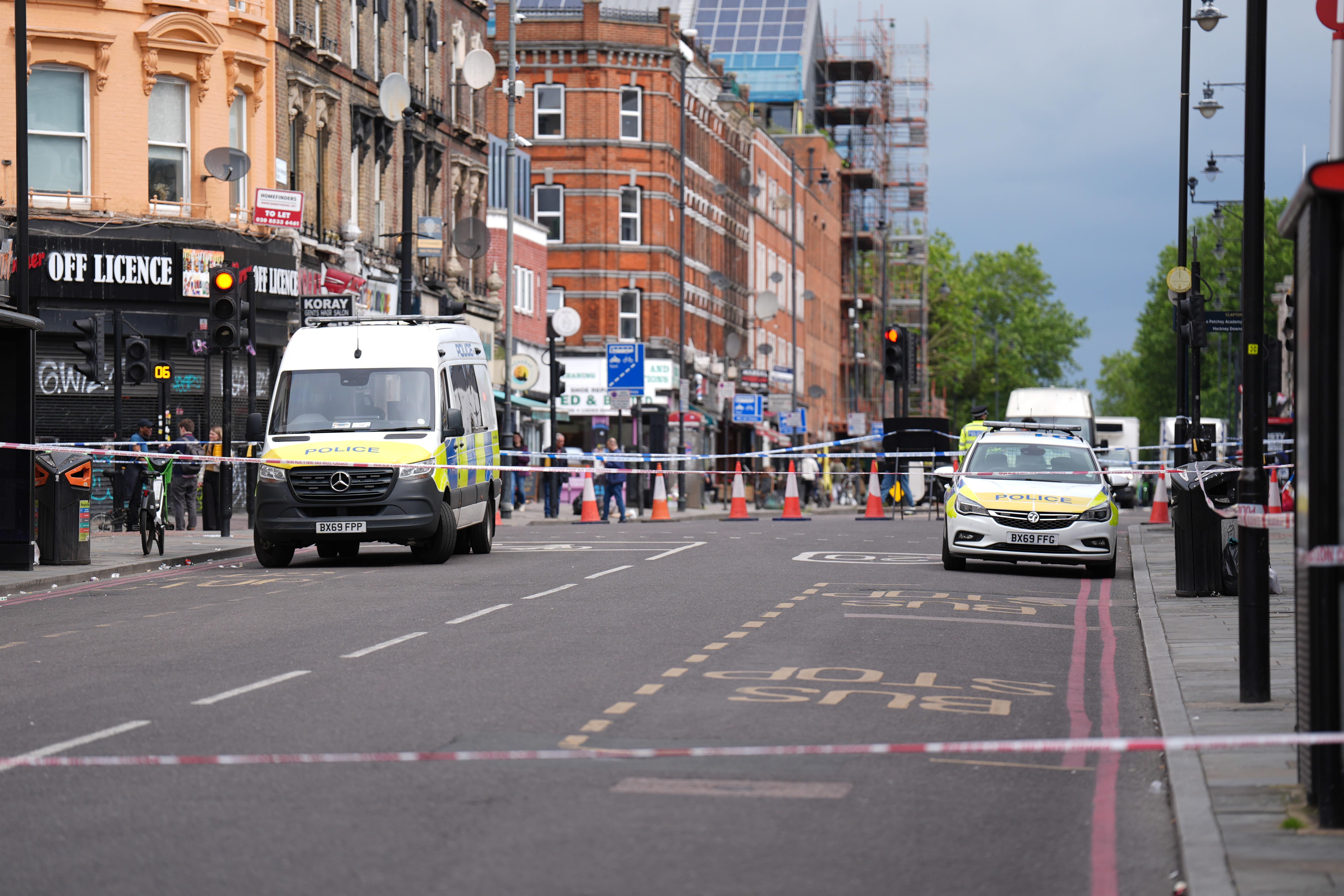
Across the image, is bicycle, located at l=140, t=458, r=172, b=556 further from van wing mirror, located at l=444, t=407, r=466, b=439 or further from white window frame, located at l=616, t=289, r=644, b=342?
white window frame, located at l=616, t=289, r=644, b=342

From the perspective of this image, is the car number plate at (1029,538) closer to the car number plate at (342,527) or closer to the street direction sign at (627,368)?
the car number plate at (342,527)

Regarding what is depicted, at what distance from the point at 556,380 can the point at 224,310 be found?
18249 mm

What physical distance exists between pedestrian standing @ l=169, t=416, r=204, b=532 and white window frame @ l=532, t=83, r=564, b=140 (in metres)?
41.7

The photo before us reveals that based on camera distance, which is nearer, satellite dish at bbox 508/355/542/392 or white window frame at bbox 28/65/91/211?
white window frame at bbox 28/65/91/211

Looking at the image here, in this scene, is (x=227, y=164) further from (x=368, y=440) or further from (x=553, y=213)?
(x=553, y=213)

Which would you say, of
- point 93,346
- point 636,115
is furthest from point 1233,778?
point 636,115

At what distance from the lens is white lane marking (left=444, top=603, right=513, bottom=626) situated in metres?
15.2

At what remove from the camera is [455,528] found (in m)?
23.1

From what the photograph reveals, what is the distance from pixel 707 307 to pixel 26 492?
199ft

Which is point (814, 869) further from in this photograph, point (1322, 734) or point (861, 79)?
point (861, 79)

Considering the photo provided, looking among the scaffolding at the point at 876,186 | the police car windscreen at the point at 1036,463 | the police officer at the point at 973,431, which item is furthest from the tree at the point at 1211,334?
the police car windscreen at the point at 1036,463

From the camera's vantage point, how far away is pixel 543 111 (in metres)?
73.1

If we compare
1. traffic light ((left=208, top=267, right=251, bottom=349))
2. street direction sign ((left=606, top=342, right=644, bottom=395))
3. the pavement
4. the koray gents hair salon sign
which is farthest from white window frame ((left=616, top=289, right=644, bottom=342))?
the pavement

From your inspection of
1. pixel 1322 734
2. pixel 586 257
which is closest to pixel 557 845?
pixel 1322 734
